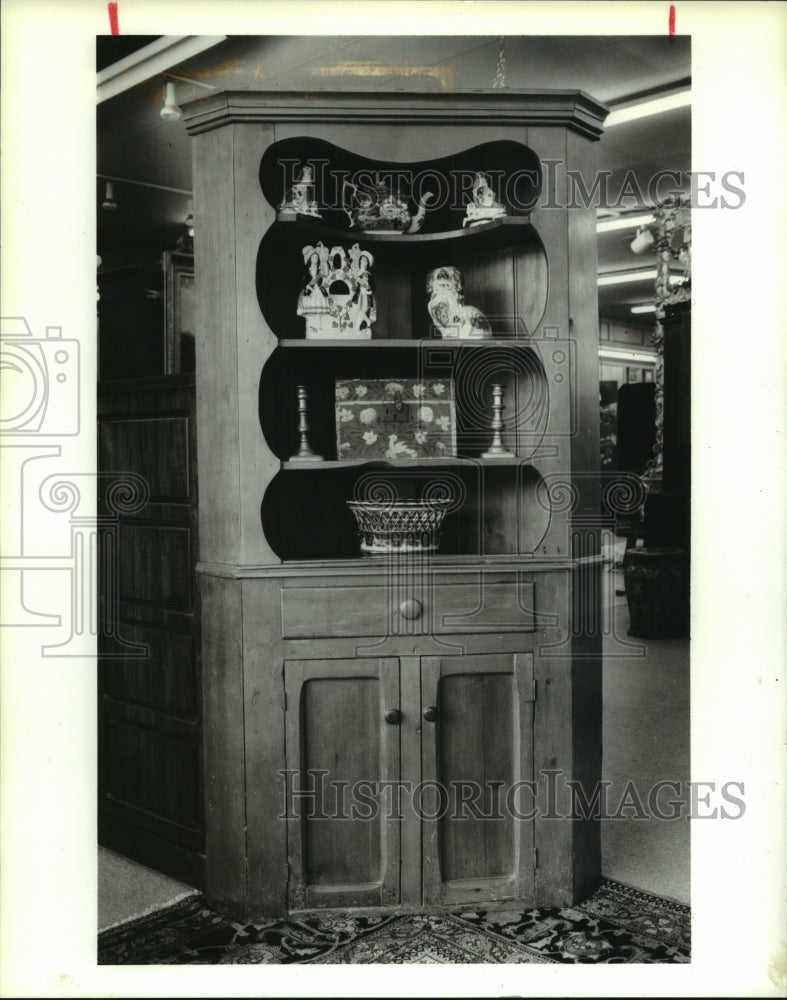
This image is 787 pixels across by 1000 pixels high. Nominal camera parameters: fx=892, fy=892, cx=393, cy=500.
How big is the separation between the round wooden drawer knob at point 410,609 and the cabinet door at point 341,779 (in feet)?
0.43

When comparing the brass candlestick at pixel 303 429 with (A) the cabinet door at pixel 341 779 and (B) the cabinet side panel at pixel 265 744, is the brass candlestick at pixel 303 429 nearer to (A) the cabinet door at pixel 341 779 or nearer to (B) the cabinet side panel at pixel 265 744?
(B) the cabinet side panel at pixel 265 744

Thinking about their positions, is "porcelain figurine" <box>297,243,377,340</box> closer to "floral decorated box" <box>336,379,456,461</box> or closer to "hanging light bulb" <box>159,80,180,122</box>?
"floral decorated box" <box>336,379,456,461</box>

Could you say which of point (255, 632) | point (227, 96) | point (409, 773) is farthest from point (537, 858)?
point (227, 96)

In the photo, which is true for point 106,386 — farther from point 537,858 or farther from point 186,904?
point 537,858

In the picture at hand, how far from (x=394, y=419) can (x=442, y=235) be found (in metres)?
0.54

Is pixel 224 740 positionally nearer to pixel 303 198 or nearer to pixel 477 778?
pixel 477 778

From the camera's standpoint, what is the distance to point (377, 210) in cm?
260

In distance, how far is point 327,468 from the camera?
2.46 m

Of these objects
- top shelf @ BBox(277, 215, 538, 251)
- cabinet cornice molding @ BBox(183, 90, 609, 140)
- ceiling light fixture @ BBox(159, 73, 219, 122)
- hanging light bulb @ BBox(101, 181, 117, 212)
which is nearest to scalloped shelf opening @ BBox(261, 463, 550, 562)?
top shelf @ BBox(277, 215, 538, 251)

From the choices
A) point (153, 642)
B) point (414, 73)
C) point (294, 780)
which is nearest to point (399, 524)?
point (294, 780)

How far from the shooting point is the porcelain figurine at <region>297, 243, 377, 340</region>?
2553mm

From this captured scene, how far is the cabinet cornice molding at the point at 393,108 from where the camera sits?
2.33 metres

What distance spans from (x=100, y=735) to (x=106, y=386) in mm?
1152

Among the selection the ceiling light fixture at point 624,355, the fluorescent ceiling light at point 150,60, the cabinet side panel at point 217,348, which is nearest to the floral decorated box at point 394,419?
the cabinet side panel at point 217,348
